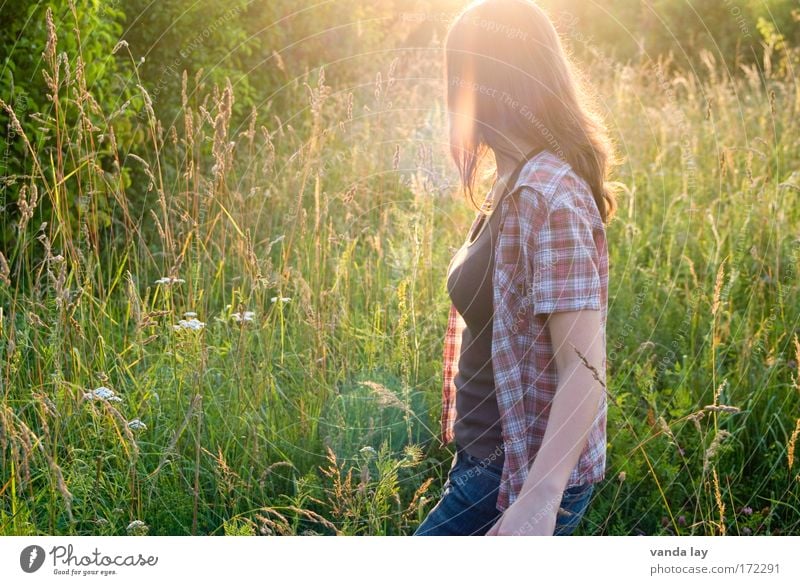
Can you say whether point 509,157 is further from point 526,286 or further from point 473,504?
point 473,504

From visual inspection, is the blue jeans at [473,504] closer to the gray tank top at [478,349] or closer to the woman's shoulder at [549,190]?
the gray tank top at [478,349]

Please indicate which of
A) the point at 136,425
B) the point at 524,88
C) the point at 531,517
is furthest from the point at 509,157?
the point at 136,425

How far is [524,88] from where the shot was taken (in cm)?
177

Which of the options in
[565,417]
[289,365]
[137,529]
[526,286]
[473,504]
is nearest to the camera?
[565,417]

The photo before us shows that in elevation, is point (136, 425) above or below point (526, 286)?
below

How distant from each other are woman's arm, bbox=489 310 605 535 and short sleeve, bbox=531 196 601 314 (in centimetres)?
3

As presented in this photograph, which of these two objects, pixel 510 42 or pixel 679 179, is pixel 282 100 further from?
pixel 510 42

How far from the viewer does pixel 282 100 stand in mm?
4719

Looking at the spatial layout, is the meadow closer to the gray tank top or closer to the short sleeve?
the gray tank top

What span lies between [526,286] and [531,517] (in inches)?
17.4

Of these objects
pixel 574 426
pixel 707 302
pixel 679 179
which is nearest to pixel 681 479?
pixel 707 302

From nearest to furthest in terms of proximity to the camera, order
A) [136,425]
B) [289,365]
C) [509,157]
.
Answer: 1. [509,157]
2. [136,425]
3. [289,365]

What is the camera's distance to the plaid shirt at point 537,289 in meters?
1.60
